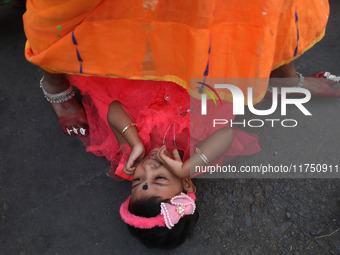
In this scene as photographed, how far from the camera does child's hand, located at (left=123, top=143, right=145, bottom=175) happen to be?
159 cm

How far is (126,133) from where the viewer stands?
1686mm

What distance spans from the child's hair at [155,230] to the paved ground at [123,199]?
12cm

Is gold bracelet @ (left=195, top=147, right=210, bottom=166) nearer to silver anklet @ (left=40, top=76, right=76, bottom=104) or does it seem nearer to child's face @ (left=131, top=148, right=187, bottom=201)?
child's face @ (left=131, top=148, right=187, bottom=201)

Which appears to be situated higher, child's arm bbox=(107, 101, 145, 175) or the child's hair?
child's arm bbox=(107, 101, 145, 175)

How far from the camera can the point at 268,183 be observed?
1738 mm

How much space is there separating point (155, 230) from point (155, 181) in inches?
7.9

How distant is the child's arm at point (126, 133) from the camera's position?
1.60 meters

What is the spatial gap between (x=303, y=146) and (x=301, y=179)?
0.19 meters

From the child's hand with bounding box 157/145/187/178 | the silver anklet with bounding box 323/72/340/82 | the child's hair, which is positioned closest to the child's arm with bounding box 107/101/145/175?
the child's hand with bounding box 157/145/187/178

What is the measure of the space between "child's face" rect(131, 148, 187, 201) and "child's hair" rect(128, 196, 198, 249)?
3 cm

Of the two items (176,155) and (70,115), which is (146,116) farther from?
(70,115)

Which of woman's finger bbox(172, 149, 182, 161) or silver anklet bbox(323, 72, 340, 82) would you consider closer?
woman's finger bbox(172, 149, 182, 161)

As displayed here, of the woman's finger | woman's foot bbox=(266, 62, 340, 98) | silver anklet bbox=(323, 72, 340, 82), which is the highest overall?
silver anklet bbox=(323, 72, 340, 82)

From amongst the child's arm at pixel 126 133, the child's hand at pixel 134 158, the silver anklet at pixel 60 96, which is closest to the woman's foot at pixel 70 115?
the silver anklet at pixel 60 96
